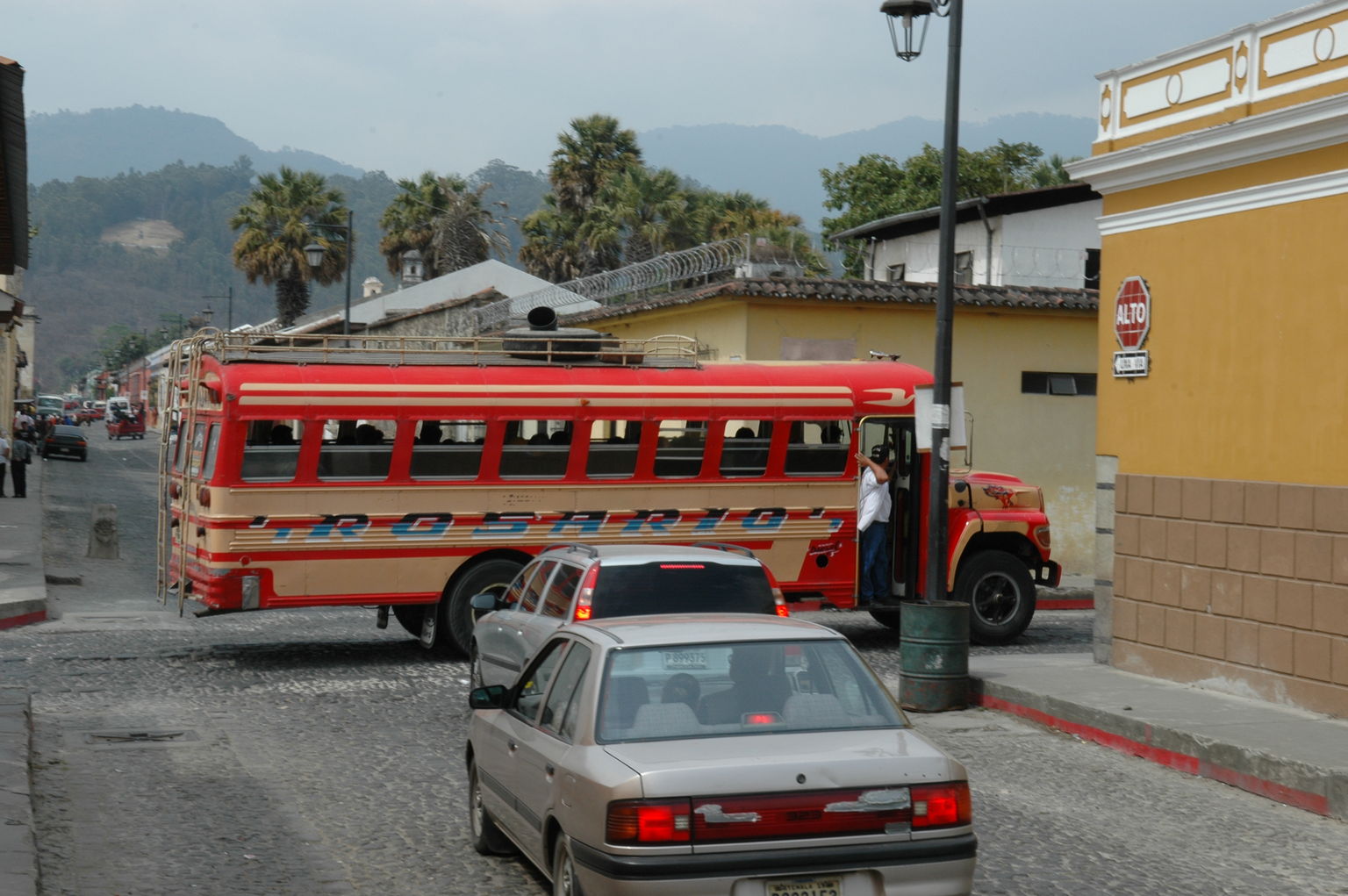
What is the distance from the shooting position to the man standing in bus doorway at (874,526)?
16562 millimetres

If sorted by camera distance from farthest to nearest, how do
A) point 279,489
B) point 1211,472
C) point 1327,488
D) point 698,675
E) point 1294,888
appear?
point 279,489 → point 1211,472 → point 1327,488 → point 1294,888 → point 698,675

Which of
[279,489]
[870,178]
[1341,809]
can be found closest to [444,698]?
[279,489]

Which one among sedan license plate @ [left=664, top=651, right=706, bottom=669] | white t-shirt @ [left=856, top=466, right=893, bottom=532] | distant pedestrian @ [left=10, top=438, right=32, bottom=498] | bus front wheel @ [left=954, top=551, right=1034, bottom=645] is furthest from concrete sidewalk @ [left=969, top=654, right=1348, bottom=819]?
distant pedestrian @ [left=10, top=438, right=32, bottom=498]

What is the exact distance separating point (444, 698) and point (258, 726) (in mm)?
1810

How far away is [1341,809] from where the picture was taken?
9.23 meters

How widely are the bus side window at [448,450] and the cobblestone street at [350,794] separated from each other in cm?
195

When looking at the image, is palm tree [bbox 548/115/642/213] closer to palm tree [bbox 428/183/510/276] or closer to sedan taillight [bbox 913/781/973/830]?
palm tree [bbox 428/183/510/276]

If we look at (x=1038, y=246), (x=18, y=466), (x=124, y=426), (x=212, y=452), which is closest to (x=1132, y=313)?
(x=212, y=452)

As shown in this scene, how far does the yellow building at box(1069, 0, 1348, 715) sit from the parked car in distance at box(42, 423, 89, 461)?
5418 cm

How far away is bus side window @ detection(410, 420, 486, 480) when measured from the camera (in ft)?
50.6

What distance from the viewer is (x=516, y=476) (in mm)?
15750

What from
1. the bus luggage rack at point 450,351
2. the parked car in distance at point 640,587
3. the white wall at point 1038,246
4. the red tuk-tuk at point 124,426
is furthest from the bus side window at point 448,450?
the red tuk-tuk at point 124,426

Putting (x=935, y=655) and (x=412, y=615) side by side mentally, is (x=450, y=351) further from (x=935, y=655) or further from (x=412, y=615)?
(x=935, y=655)

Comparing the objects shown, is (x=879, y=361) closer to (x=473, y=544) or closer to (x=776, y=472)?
(x=776, y=472)
